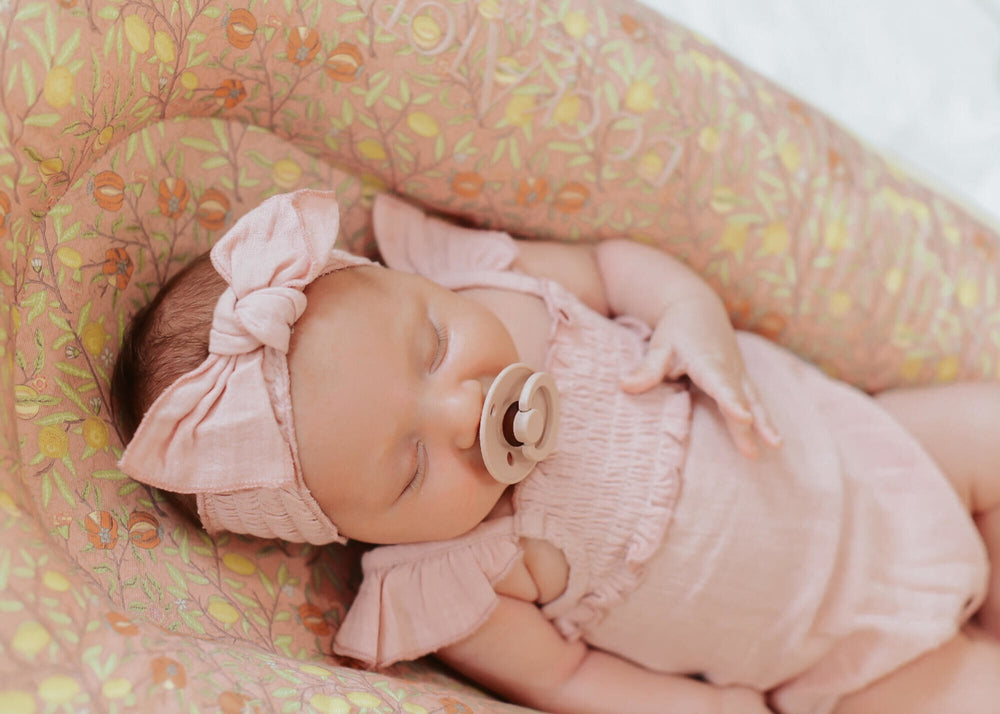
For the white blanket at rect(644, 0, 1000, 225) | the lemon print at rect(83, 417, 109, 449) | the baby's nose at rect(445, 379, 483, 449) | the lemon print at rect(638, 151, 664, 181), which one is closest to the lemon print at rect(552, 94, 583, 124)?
the lemon print at rect(638, 151, 664, 181)

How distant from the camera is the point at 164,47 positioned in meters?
0.95

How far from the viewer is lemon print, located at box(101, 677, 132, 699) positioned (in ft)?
2.28

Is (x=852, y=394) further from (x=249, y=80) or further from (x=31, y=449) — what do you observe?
(x=31, y=449)

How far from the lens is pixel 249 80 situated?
3.48 feet

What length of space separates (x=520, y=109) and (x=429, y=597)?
2.14 ft

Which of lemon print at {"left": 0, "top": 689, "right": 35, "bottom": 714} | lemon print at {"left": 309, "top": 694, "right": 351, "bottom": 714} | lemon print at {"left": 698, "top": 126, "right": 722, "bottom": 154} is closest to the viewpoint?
lemon print at {"left": 0, "top": 689, "right": 35, "bottom": 714}

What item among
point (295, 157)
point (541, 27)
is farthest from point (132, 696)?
point (541, 27)

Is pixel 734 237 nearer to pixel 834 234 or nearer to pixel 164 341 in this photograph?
pixel 834 234

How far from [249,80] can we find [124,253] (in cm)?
26

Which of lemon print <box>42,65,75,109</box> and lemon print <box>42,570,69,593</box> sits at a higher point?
lemon print <box>42,65,75,109</box>

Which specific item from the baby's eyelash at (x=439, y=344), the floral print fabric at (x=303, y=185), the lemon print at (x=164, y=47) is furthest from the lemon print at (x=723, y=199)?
the lemon print at (x=164, y=47)

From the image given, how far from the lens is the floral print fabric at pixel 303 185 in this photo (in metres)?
0.80

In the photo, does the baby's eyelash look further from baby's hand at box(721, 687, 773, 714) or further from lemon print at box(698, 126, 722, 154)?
baby's hand at box(721, 687, 773, 714)

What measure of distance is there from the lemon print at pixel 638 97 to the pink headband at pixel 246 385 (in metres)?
0.51
